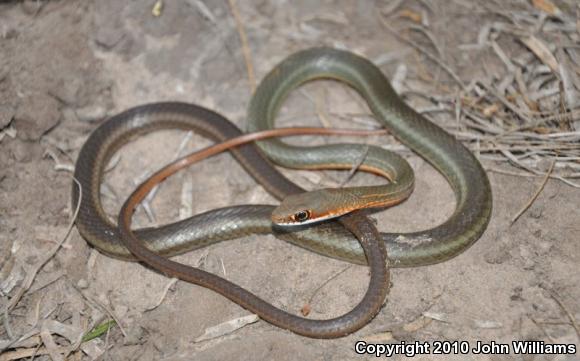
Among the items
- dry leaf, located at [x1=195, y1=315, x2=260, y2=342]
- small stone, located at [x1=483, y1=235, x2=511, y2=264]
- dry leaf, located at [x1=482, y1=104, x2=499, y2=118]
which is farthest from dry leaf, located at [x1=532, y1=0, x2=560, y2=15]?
dry leaf, located at [x1=195, y1=315, x2=260, y2=342]

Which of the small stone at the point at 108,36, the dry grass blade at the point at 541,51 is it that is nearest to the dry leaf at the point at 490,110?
the dry grass blade at the point at 541,51

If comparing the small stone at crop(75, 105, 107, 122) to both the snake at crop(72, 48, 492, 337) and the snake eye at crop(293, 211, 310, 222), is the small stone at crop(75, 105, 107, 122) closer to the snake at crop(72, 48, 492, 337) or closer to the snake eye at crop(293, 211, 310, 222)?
the snake at crop(72, 48, 492, 337)

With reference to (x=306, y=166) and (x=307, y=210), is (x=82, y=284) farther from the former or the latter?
(x=306, y=166)

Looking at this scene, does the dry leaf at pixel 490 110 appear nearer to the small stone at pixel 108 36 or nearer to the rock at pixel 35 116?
the small stone at pixel 108 36

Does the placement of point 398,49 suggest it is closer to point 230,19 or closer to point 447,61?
point 447,61

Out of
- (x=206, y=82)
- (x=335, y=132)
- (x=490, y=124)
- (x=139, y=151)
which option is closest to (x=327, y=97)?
(x=335, y=132)

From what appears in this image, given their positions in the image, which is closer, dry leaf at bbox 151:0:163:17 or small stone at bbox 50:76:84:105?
small stone at bbox 50:76:84:105
